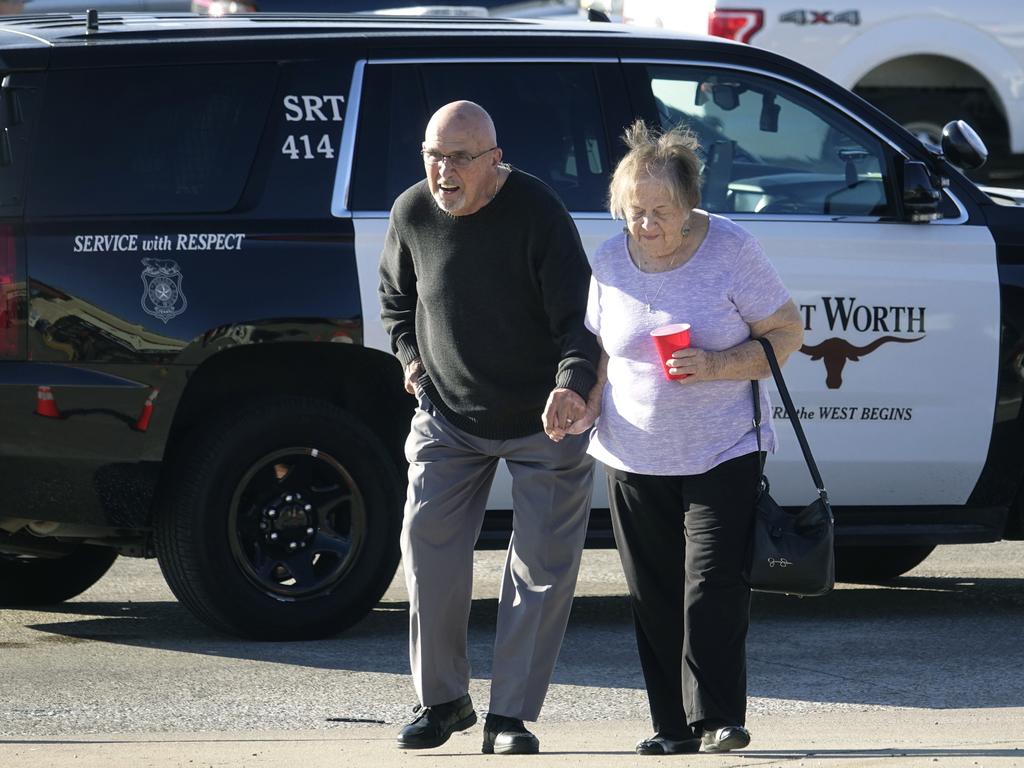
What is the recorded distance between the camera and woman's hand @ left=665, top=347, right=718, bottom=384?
4.74 m

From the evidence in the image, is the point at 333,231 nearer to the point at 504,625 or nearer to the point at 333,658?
the point at 333,658

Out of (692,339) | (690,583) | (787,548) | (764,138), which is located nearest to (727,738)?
(690,583)

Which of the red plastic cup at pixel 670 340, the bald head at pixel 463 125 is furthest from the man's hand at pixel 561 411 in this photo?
the bald head at pixel 463 125

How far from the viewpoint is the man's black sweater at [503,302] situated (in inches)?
196

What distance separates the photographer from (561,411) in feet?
16.0

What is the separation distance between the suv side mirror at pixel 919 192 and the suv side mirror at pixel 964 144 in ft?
0.48

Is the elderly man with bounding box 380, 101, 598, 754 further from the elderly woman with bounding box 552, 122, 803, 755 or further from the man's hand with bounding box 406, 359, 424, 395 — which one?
the elderly woman with bounding box 552, 122, 803, 755

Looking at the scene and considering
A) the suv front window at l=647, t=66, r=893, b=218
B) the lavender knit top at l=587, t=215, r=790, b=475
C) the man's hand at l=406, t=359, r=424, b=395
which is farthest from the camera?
the suv front window at l=647, t=66, r=893, b=218

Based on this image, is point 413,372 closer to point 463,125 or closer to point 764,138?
point 463,125

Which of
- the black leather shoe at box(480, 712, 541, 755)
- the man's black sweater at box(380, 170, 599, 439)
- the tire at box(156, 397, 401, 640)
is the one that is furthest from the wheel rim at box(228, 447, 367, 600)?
the black leather shoe at box(480, 712, 541, 755)

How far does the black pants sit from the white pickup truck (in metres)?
7.27

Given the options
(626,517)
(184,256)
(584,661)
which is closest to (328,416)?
(184,256)

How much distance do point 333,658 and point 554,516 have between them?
4.95 ft

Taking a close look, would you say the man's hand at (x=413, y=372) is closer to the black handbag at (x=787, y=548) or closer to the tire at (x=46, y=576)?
the black handbag at (x=787, y=548)
